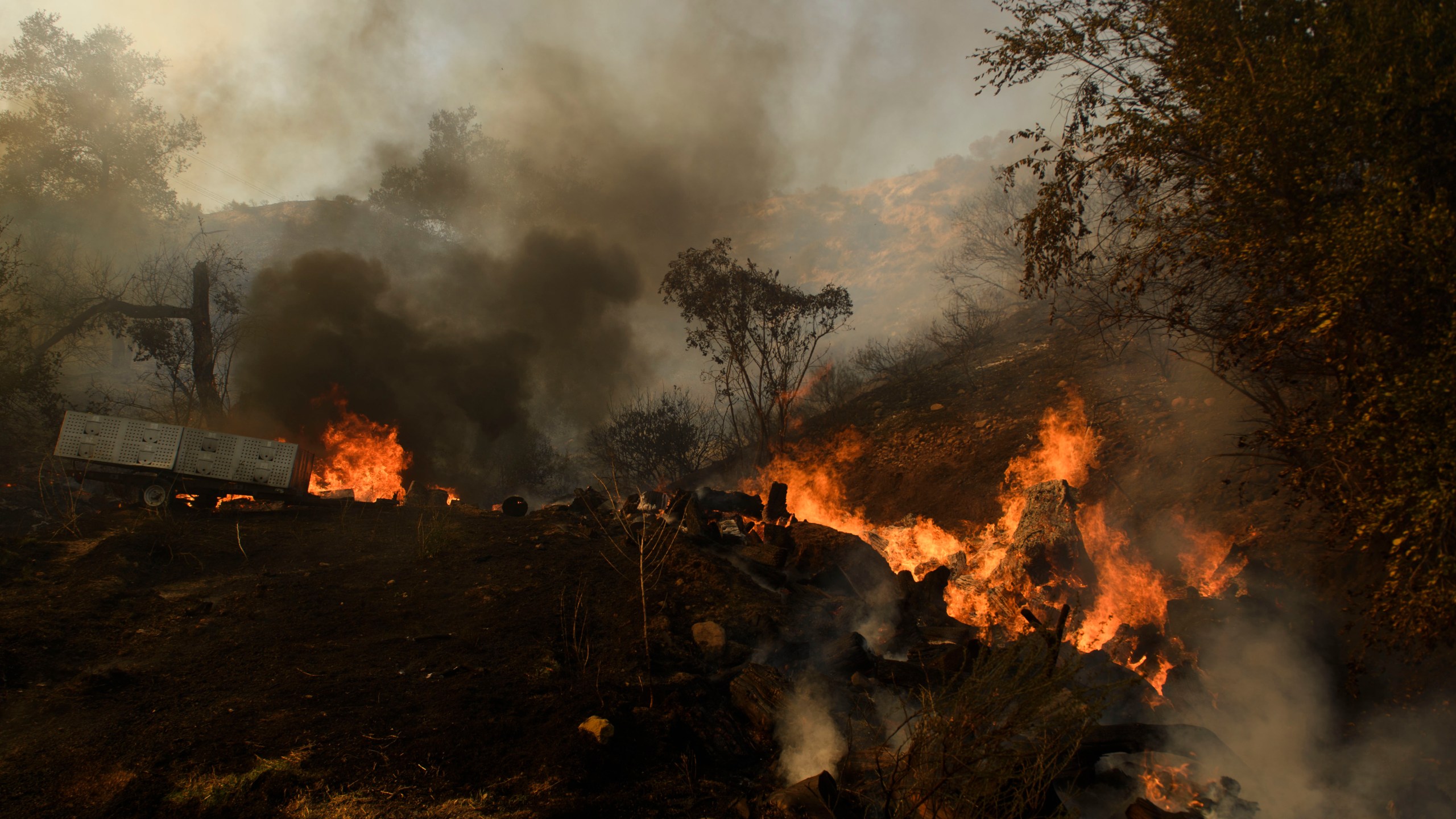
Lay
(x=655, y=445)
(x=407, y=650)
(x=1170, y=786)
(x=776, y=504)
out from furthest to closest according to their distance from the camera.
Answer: (x=655, y=445)
(x=776, y=504)
(x=407, y=650)
(x=1170, y=786)

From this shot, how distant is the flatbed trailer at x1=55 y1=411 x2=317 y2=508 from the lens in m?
12.1

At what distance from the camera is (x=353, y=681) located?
20.0 ft

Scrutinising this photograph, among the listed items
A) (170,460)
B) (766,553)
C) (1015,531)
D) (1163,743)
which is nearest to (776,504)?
(766,553)

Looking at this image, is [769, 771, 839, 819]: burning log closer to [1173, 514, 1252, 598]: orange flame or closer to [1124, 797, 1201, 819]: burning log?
[1124, 797, 1201, 819]: burning log

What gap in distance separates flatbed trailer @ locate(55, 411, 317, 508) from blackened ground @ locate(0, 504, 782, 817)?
189 centimetres

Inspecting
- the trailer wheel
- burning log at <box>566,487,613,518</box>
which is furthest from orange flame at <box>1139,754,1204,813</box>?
the trailer wheel

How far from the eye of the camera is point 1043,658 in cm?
453

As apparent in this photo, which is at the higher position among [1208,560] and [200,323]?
[200,323]

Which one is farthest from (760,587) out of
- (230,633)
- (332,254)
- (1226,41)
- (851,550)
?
(332,254)

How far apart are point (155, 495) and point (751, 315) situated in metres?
15.4

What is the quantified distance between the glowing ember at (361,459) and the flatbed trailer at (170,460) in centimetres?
514

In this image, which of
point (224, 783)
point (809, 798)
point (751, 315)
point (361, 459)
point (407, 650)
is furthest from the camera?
point (751, 315)

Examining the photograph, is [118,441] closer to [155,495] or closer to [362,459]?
[155,495]

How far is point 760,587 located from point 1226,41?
28.9 feet
